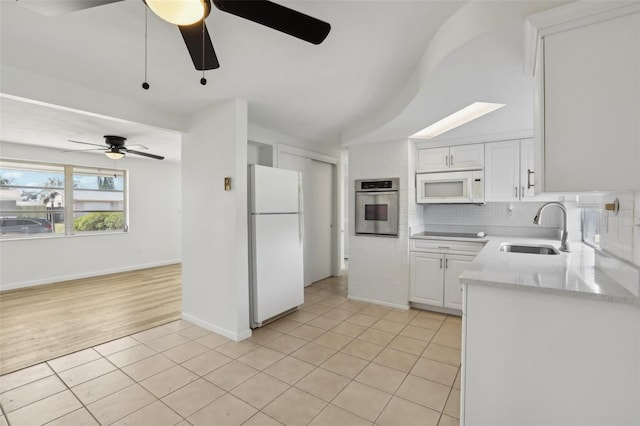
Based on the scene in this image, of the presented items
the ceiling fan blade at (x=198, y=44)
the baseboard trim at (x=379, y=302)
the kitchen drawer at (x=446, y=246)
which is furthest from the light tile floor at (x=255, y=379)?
the ceiling fan blade at (x=198, y=44)

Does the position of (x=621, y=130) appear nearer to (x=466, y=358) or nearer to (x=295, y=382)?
(x=466, y=358)

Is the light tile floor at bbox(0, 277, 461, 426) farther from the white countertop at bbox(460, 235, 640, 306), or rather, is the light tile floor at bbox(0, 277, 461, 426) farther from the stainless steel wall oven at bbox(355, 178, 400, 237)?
the stainless steel wall oven at bbox(355, 178, 400, 237)

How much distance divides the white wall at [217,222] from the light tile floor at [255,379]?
10.9 inches

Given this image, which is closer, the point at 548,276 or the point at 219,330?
the point at 548,276

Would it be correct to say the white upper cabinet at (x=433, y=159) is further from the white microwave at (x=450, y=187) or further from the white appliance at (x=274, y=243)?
the white appliance at (x=274, y=243)

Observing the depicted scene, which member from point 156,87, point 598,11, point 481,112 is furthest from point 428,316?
point 156,87

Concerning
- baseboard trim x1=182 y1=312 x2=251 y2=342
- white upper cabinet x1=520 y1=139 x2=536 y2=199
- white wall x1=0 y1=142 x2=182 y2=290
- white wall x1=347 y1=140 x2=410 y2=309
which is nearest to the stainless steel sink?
white upper cabinet x1=520 y1=139 x2=536 y2=199

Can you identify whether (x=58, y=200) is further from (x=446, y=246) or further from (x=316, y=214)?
(x=446, y=246)

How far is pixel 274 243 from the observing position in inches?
132

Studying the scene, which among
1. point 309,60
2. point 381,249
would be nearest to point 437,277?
point 381,249

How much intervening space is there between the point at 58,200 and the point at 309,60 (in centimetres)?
570

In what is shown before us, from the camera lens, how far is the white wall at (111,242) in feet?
15.6

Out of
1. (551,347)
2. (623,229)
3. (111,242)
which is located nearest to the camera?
(551,347)

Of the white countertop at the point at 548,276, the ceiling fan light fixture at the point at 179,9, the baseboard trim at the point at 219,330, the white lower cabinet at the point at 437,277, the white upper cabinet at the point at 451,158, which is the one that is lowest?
the baseboard trim at the point at 219,330
